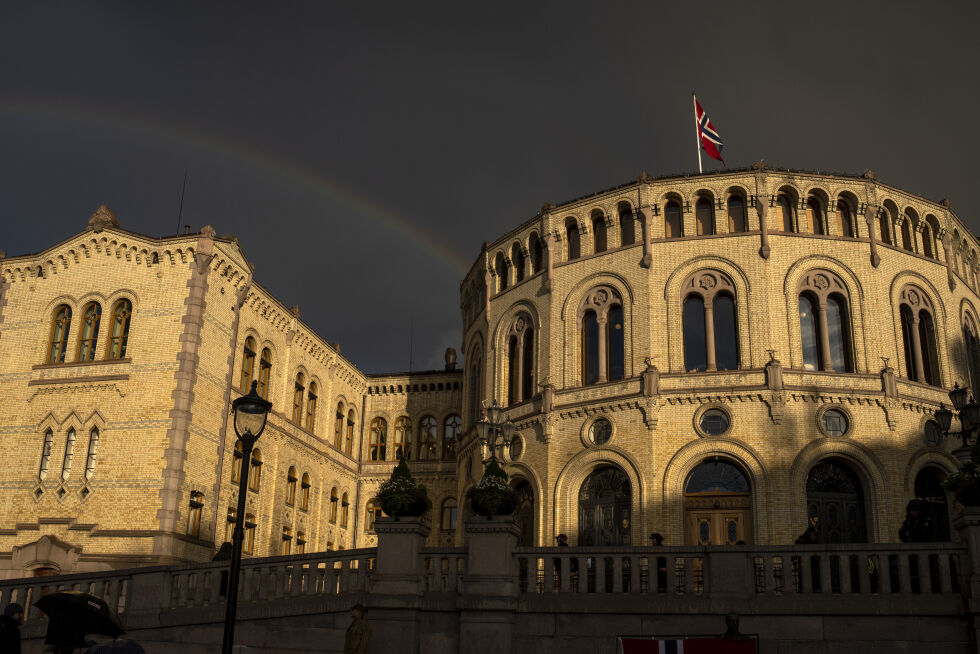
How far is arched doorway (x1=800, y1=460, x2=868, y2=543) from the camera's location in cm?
3072

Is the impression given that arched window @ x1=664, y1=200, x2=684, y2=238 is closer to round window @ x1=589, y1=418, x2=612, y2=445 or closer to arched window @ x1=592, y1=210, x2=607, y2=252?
arched window @ x1=592, y1=210, x2=607, y2=252

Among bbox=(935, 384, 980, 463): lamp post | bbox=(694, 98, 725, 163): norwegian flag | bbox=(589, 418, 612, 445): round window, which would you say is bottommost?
bbox=(935, 384, 980, 463): lamp post

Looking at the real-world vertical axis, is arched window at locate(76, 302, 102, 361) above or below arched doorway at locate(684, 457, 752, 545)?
above

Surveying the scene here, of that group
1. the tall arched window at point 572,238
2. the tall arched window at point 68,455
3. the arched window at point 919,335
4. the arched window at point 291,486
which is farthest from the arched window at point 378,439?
the arched window at point 919,335

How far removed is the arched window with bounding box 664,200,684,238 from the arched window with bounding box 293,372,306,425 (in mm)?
18156

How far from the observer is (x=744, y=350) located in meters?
32.4

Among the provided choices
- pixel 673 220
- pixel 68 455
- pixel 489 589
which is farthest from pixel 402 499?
pixel 673 220

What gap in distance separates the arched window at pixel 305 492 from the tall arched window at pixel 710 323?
1897 cm

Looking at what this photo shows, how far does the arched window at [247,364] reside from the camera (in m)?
37.7

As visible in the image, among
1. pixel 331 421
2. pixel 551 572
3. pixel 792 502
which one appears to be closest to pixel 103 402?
pixel 331 421

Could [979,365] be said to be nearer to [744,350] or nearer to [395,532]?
[744,350]

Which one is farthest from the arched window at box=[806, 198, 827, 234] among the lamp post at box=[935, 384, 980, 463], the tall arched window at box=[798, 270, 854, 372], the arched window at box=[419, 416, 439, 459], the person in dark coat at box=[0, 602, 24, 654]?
the person in dark coat at box=[0, 602, 24, 654]

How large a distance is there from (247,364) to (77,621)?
27.0 meters

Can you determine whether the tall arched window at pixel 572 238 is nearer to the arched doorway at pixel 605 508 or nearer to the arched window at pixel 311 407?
the arched doorway at pixel 605 508
